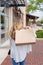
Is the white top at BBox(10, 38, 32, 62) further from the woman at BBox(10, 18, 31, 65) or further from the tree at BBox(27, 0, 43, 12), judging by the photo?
the tree at BBox(27, 0, 43, 12)

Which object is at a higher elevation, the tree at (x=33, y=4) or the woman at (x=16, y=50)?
the tree at (x=33, y=4)

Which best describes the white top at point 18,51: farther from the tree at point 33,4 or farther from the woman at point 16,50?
the tree at point 33,4

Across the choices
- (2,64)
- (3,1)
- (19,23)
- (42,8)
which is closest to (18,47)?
(19,23)

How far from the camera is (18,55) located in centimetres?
510

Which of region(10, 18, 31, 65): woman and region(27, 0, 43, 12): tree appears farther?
region(27, 0, 43, 12): tree

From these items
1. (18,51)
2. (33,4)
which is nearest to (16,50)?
(18,51)

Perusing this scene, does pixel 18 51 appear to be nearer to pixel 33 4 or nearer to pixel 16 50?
pixel 16 50

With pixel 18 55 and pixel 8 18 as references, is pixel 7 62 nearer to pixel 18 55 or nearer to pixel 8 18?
pixel 18 55

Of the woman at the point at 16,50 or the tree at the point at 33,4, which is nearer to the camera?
the woman at the point at 16,50

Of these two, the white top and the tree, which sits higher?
the tree

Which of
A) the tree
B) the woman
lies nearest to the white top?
the woman

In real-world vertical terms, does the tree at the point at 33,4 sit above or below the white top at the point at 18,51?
above

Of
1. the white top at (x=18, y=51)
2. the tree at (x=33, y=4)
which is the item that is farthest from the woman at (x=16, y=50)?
the tree at (x=33, y=4)

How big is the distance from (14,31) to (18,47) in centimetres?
39
